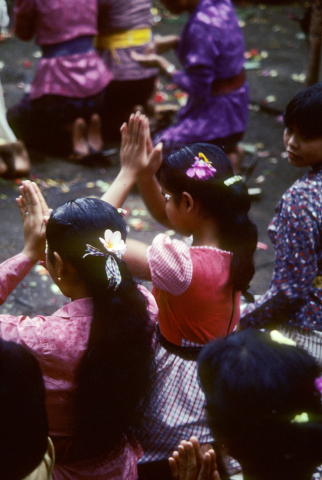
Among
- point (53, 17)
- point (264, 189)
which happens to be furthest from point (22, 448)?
point (53, 17)

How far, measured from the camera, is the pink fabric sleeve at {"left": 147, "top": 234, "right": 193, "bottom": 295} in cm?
208

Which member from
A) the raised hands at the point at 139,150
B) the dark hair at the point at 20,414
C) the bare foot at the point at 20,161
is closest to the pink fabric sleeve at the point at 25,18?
the bare foot at the point at 20,161

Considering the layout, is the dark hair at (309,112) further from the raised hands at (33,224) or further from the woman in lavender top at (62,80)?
the woman in lavender top at (62,80)

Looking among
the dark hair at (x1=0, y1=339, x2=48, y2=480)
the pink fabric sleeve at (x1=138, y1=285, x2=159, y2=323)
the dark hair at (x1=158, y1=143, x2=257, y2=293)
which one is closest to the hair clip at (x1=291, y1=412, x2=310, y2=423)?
the dark hair at (x1=0, y1=339, x2=48, y2=480)

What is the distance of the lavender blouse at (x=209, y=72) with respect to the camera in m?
4.03

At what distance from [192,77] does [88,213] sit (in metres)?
2.71

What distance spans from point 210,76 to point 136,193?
Result: 1.30m

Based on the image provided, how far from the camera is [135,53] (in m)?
5.52

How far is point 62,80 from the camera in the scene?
518cm

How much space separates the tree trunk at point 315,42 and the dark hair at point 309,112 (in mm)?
3472

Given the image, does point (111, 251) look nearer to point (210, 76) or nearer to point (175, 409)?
point (175, 409)

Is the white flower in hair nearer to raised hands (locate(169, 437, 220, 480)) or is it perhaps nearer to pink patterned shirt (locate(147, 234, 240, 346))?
pink patterned shirt (locate(147, 234, 240, 346))

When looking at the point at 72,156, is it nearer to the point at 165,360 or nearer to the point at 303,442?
the point at 165,360

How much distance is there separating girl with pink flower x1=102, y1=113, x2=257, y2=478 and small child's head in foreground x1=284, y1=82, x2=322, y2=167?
46 centimetres
